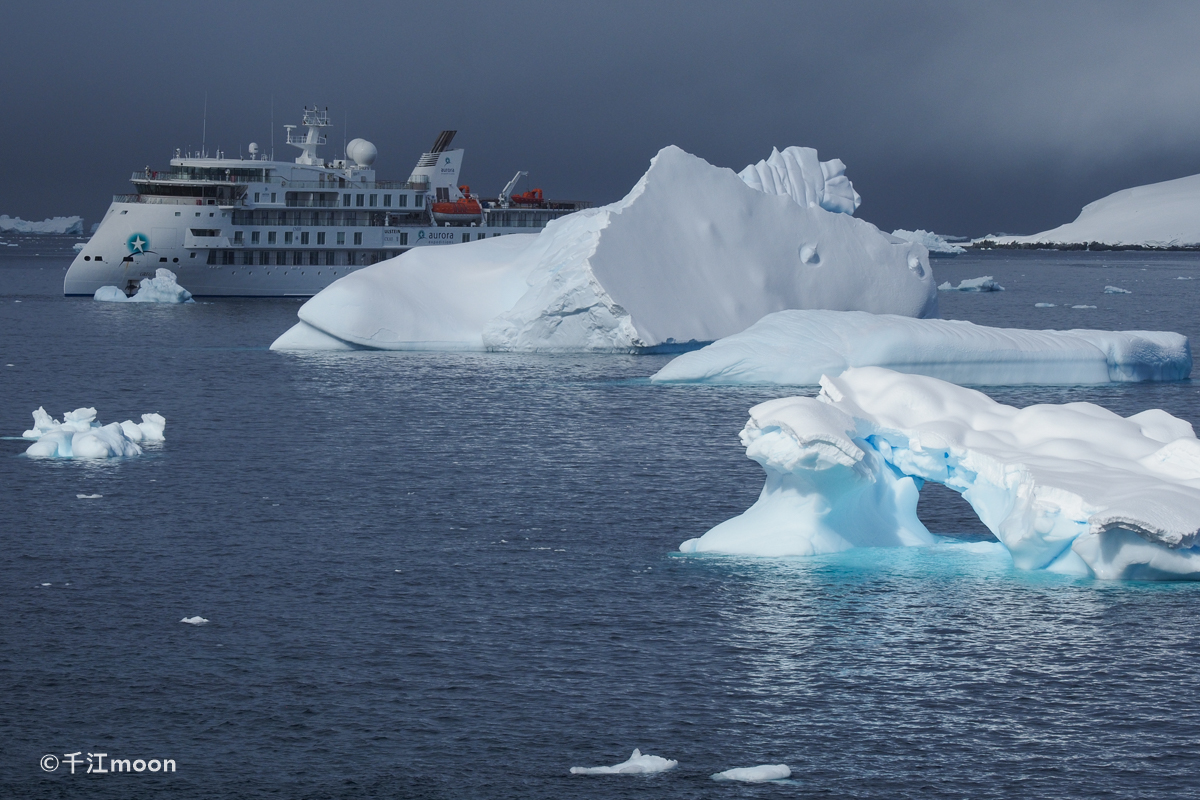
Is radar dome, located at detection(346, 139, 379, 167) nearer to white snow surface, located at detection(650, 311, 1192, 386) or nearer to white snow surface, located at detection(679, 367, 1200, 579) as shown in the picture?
white snow surface, located at detection(650, 311, 1192, 386)

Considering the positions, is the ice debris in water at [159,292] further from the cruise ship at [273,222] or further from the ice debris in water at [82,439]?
the ice debris in water at [82,439]

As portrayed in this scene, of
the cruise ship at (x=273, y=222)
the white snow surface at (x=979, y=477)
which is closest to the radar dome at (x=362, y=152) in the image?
the cruise ship at (x=273, y=222)

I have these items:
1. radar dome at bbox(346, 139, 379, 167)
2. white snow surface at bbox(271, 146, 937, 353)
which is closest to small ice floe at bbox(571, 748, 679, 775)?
white snow surface at bbox(271, 146, 937, 353)

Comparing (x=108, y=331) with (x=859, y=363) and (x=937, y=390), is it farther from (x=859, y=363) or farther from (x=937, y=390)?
(x=937, y=390)

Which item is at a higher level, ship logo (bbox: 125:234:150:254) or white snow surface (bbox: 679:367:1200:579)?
ship logo (bbox: 125:234:150:254)

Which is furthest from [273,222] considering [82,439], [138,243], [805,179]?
[82,439]

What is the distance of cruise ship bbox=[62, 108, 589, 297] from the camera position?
55.0 metres

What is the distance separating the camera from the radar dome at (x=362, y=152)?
62781mm

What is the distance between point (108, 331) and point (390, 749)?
3401cm

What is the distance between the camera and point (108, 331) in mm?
40094

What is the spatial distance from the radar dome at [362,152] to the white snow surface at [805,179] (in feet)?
97.6

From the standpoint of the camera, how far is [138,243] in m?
54.4

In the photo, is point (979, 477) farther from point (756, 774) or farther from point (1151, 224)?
point (1151, 224)

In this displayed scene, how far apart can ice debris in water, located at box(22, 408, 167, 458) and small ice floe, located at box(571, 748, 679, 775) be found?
12.3 meters
